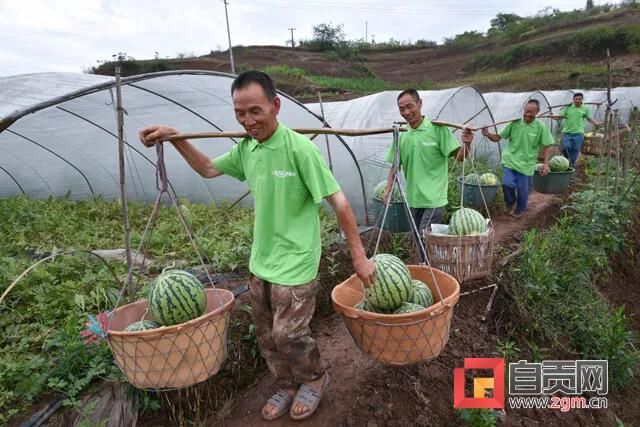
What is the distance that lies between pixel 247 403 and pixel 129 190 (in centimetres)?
646

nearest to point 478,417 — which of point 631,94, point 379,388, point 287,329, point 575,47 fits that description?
point 379,388

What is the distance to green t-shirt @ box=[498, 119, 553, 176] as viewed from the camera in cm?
723

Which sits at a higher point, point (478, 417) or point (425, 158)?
point (425, 158)

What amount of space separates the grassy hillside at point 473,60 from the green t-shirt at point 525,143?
2025cm

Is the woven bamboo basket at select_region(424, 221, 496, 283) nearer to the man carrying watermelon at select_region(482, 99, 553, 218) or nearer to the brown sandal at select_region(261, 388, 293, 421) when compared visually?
the brown sandal at select_region(261, 388, 293, 421)

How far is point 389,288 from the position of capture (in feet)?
9.34

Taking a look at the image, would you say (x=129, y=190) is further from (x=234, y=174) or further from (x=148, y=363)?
(x=148, y=363)

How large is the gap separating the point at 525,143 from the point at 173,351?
6.52 m

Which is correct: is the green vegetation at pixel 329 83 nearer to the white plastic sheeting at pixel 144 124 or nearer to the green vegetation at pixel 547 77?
the green vegetation at pixel 547 77

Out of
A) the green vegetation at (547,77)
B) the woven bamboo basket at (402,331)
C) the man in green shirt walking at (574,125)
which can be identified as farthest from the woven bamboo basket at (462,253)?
the green vegetation at (547,77)

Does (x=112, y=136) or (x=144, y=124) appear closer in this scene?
(x=144, y=124)

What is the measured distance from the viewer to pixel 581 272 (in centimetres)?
568

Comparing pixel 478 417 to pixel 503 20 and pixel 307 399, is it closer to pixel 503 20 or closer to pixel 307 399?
pixel 307 399

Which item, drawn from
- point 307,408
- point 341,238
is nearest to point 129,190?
point 341,238
